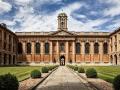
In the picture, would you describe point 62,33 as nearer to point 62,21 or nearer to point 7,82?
point 62,21

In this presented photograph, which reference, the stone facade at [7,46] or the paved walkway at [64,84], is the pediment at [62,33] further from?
the paved walkway at [64,84]

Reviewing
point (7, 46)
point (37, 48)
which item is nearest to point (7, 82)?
point (7, 46)

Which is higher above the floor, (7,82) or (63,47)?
(63,47)

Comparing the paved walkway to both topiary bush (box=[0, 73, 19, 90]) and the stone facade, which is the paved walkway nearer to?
topiary bush (box=[0, 73, 19, 90])

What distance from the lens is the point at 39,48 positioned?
78.9 metres

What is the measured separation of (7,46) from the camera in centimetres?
6662

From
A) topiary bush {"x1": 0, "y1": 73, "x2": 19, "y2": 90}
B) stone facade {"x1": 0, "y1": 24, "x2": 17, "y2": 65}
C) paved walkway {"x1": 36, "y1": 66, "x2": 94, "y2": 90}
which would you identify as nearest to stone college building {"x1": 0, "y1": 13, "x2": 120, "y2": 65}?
stone facade {"x1": 0, "y1": 24, "x2": 17, "y2": 65}

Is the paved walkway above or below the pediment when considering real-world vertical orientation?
below

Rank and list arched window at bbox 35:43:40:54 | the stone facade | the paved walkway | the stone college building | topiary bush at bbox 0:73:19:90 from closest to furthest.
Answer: topiary bush at bbox 0:73:19:90 → the paved walkway → the stone facade → the stone college building → arched window at bbox 35:43:40:54

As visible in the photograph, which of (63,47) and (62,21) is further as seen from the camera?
(62,21)

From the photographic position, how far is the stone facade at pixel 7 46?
2399 inches

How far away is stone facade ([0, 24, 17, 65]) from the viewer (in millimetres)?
60925

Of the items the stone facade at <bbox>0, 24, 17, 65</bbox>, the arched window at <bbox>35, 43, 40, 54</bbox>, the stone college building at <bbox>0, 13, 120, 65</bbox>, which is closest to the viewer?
the stone facade at <bbox>0, 24, 17, 65</bbox>

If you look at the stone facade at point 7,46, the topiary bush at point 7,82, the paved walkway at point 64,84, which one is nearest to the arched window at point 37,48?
the stone facade at point 7,46
